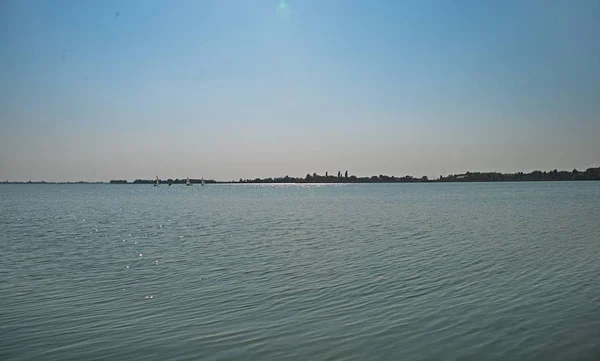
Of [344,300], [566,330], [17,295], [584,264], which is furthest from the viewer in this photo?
[584,264]

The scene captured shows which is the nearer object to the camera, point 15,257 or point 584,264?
point 584,264

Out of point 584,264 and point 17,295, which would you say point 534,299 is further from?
point 17,295

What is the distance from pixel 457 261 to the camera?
18406mm

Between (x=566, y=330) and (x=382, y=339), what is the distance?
14.2 ft

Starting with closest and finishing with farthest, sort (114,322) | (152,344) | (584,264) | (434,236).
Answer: (152,344), (114,322), (584,264), (434,236)

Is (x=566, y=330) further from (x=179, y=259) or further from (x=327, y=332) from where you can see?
(x=179, y=259)

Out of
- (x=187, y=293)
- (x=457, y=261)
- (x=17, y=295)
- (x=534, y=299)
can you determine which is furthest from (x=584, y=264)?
(x=17, y=295)

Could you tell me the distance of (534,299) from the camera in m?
12.4

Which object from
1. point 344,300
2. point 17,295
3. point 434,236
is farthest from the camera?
point 434,236

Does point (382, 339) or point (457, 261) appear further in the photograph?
point (457, 261)

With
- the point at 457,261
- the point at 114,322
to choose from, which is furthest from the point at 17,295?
the point at 457,261

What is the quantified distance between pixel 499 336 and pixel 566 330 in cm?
175

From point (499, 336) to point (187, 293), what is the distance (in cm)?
887

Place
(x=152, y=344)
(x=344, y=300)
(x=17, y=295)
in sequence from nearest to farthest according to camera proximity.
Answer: (x=152, y=344) < (x=344, y=300) < (x=17, y=295)
